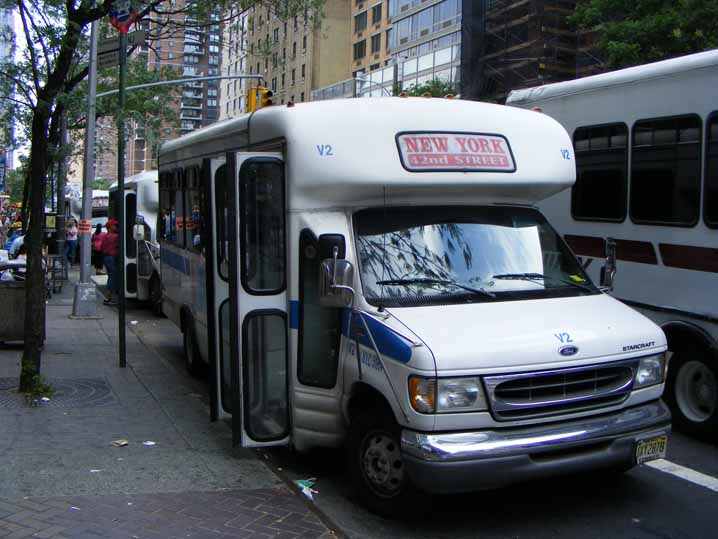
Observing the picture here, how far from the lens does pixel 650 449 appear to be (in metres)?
5.30

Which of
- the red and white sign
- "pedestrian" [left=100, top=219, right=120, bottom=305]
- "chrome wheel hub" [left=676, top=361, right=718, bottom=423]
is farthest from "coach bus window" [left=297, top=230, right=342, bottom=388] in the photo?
"pedestrian" [left=100, top=219, right=120, bottom=305]

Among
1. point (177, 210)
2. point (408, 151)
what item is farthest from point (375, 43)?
point (408, 151)

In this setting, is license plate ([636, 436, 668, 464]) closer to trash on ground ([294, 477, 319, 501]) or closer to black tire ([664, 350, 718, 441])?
black tire ([664, 350, 718, 441])

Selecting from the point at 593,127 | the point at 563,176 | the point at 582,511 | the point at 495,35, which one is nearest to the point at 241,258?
the point at 563,176

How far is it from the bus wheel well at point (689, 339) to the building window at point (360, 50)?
75939mm

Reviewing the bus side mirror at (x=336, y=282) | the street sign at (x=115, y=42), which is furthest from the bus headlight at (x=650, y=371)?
the street sign at (x=115, y=42)

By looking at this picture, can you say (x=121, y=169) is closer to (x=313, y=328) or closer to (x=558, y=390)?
(x=313, y=328)

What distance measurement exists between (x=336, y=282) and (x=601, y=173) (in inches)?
167

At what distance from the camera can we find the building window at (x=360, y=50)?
79938 mm

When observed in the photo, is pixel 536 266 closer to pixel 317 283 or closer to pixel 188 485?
pixel 317 283

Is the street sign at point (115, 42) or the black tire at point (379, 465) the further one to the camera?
the street sign at point (115, 42)

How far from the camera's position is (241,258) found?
608 cm

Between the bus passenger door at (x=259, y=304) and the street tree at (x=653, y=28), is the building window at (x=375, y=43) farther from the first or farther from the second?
the bus passenger door at (x=259, y=304)

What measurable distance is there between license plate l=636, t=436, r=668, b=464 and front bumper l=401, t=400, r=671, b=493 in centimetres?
5
